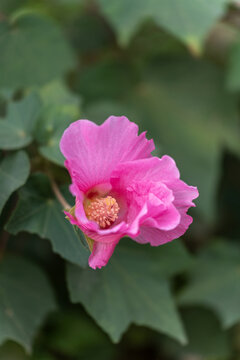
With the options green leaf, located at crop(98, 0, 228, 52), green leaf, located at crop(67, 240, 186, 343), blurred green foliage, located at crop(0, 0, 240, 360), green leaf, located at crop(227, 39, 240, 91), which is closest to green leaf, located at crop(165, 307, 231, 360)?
blurred green foliage, located at crop(0, 0, 240, 360)

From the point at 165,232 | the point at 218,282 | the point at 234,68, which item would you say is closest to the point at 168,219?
the point at 165,232

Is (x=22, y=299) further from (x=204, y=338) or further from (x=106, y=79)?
(x=106, y=79)

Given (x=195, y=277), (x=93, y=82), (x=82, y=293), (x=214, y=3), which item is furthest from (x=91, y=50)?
(x=82, y=293)

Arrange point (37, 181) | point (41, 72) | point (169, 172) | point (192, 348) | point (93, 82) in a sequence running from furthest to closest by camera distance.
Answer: point (93, 82), point (192, 348), point (41, 72), point (37, 181), point (169, 172)

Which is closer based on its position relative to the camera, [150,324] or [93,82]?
[150,324]

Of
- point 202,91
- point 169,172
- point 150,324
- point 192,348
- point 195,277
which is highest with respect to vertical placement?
point 169,172

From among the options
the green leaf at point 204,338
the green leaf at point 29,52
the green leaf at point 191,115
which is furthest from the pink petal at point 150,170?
the green leaf at point 204,338

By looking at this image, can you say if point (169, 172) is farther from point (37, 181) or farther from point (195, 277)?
point (195, 277)
